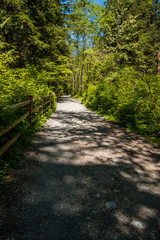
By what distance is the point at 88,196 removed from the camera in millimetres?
2646

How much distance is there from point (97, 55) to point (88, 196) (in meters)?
17.6

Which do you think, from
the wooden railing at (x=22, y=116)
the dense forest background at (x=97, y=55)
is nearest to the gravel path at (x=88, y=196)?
the wooden railing at (x=22, y=116)

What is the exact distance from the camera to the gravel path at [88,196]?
199 centimetres

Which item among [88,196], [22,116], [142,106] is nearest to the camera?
[88,196]

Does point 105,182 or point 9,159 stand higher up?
point 9,159

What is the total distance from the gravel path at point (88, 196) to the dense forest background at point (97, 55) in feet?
6.17

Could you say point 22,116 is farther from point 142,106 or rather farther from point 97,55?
point 97,55

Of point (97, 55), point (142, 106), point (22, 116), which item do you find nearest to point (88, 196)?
point (22, 116)

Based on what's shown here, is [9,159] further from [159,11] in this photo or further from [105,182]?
[159,11]

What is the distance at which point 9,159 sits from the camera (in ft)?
11.1

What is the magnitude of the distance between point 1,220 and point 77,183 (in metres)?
1.42

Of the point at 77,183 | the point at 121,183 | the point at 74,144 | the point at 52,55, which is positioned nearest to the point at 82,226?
the point at 77,183

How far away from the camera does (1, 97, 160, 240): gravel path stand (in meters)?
1.99

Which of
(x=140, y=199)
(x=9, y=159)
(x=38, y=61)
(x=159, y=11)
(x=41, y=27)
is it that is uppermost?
(x=159, y=11)
